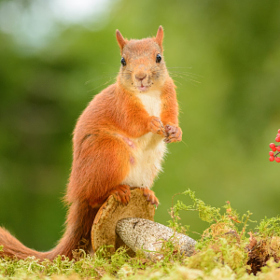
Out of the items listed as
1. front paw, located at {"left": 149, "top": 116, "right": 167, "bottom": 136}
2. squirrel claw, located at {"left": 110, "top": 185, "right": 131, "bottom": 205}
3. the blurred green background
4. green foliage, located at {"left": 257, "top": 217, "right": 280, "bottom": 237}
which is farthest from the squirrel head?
the blurred green background

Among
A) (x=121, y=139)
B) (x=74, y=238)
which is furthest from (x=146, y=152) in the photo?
(x=74, y=238)

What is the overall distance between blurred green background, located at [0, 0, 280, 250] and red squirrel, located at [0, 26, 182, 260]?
2206 millimetres

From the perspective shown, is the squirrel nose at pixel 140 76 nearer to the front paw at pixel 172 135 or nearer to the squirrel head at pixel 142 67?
the squirrel head at pixel 142 67

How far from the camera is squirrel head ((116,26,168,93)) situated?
5.27ft

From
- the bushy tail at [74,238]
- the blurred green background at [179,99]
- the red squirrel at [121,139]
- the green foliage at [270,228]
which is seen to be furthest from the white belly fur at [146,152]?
the blurred green background at [179,99]

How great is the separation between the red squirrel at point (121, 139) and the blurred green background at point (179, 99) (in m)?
2.21

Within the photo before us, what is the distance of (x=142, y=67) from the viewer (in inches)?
63.9

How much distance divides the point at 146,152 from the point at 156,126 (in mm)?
150

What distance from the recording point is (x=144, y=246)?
1446 millimetres

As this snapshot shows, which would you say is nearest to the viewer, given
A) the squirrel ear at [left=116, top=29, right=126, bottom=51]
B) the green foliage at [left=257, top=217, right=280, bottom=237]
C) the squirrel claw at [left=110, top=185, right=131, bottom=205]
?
the green foliage at [left=257, top=217, right=280, bottom=237]

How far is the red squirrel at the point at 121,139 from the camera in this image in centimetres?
160

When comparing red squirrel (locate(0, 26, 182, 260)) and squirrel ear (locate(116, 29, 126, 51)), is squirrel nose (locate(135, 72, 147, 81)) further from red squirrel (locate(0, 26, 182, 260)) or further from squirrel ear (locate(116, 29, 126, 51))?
squirrel ear (locate(116, 29, 126, 51))

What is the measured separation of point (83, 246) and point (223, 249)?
640mm

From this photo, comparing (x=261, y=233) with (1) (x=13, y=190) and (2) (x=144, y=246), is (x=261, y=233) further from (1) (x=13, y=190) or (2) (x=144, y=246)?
(1) (x=13, y=190)
